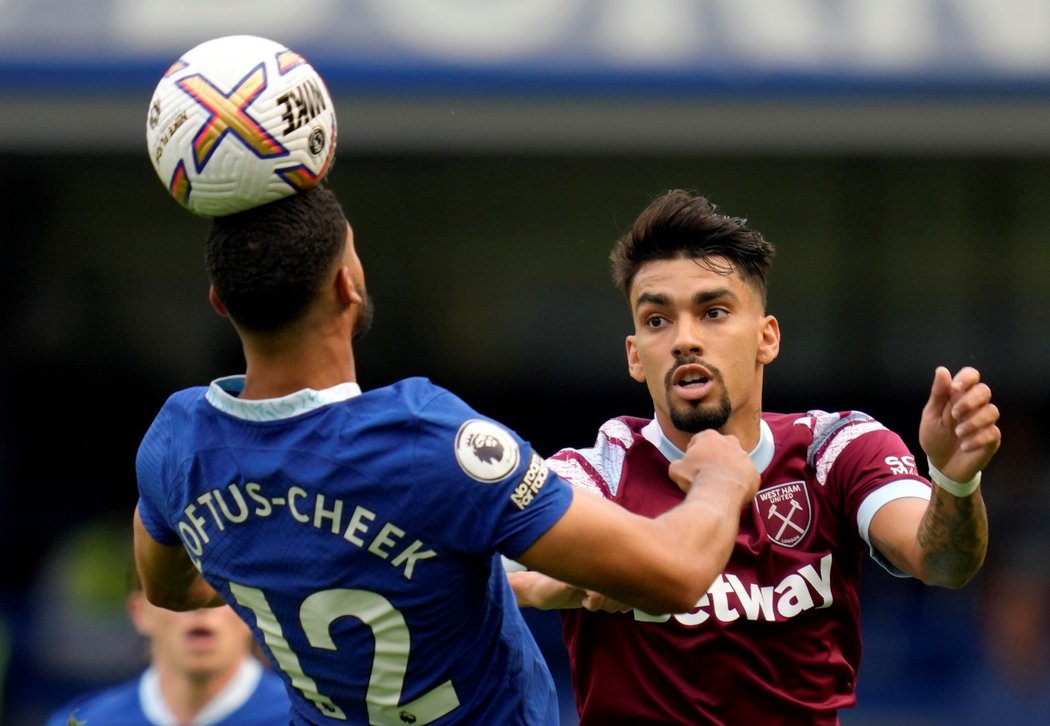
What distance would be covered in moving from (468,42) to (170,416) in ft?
18.5

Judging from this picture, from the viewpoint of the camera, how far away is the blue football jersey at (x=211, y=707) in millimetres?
5418

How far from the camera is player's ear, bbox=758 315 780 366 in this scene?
3676 millimetres

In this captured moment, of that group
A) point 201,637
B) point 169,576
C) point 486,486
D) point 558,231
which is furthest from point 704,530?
point 558,231

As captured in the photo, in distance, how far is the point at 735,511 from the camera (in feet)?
9.95

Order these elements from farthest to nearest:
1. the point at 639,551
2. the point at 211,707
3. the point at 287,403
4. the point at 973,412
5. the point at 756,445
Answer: the point at 211,707 → the point at 756,445 → the point at 973,412 → the point at 287,403 → the point at 639,551

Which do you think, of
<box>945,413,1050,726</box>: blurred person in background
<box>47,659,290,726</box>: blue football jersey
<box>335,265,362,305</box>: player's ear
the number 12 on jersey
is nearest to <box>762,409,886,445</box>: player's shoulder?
the number 12 on jersey

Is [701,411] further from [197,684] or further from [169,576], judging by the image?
[197,684]

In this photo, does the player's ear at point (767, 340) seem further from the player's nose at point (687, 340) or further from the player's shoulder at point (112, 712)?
the player's shoulder at point (112, 712)

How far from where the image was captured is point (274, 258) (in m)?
2.91

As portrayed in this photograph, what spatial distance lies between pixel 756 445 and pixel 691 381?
248 mm

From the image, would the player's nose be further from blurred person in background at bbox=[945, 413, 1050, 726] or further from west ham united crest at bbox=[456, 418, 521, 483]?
blurred person in background at bbox=[945, 413, 1050, 726]

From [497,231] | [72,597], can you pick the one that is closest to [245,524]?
[72,597]

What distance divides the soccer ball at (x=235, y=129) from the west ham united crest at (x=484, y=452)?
567 millimetres

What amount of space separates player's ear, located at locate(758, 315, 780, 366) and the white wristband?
58 cm
